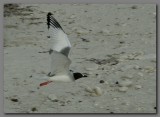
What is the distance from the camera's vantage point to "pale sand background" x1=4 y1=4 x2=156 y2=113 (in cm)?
594

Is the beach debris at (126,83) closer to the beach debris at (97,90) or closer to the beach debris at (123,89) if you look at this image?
the beach debris at (123,89)

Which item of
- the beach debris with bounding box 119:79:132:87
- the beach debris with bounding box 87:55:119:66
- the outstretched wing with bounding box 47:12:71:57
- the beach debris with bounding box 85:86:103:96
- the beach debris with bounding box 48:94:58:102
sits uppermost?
the outstretched wing with bounding box 47:12:71:57

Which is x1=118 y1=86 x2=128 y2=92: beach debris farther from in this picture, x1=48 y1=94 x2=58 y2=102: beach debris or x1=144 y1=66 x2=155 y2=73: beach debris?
x1=48 y1=94 x2=58 y2=102: beach debris

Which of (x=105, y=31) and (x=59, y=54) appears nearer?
(x=59, y=54)

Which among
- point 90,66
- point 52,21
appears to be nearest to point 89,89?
point 90,66

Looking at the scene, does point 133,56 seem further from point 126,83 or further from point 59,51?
point 59,51

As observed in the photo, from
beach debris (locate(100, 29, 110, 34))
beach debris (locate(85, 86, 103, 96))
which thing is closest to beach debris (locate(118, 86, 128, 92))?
beach debris (locate(85, 86, 103, 96))

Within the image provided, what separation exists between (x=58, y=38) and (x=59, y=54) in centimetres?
13

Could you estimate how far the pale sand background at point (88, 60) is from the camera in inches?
234

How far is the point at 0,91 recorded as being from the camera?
594 centimetres

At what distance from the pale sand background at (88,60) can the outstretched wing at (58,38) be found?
0.07 meters

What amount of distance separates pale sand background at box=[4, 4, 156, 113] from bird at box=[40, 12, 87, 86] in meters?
0.04

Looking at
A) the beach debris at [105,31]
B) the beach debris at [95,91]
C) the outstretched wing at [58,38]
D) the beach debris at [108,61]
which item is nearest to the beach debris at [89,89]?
the beach debris at [95,91]

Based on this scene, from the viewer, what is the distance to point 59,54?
584 cm
